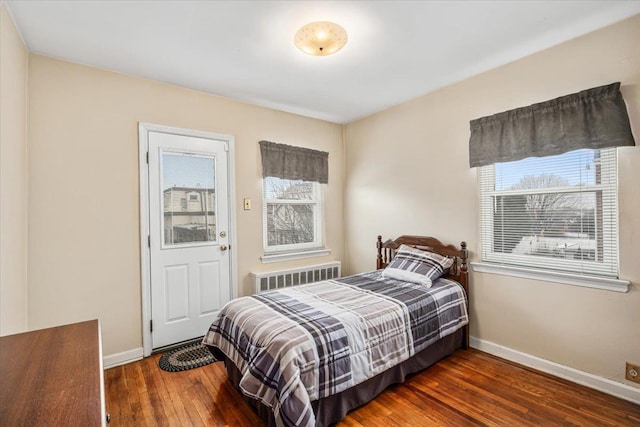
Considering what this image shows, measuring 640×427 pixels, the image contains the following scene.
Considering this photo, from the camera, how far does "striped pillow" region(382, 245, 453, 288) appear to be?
2791 millimetres

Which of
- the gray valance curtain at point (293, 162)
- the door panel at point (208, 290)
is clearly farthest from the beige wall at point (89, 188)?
the gray valance curtain at point (293, 162)

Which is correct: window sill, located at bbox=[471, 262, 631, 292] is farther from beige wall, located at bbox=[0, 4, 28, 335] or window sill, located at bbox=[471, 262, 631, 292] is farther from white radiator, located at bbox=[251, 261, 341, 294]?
beige wall, located at bbox=[0, 4, 28, 335]

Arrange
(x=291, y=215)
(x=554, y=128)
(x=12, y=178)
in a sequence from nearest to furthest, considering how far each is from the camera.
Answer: (x=12, y=178) < (x=554, y=128) < (x=291, y=215)

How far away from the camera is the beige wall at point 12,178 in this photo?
1.76 meters

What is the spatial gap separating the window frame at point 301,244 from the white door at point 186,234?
0.47m

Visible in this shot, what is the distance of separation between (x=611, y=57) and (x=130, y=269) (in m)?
4.10

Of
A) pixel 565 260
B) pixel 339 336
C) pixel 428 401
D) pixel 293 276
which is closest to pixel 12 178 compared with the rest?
pixel 339 336

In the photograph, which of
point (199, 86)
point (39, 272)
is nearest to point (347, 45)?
point (199, 86)

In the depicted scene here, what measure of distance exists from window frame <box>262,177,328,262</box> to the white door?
18.6 inches

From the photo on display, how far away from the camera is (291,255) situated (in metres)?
3.70

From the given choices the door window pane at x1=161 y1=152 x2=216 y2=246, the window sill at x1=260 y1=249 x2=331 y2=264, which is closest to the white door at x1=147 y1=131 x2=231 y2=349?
the door window pane at x1=161 y1=152 x2=216 y2=246

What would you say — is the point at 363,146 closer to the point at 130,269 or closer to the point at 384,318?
the point at 384,318

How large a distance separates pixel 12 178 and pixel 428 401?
3.13 meters

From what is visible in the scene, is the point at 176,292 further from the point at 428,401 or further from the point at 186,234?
the point at 428,401
